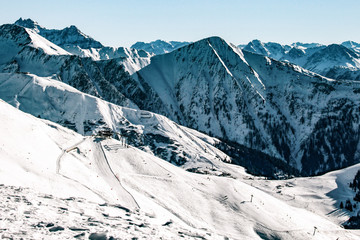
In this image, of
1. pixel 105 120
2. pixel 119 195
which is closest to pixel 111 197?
pixel 119 195

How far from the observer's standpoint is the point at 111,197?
3869cm

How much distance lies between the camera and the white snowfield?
1909 cm

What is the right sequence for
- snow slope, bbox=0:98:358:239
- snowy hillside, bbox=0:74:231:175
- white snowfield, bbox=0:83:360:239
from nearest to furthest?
white snowfield, bbox=0:83:360:239 → snow slope, bbox=0:98:358:239 → snowy hillside, bbox=0:74:231:175

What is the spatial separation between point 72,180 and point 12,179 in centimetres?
979

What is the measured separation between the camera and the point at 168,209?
43219 mm

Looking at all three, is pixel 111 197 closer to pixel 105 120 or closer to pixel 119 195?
pixel 119 195

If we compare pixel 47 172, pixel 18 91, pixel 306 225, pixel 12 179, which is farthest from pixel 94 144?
pixel 18 91

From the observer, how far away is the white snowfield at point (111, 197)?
62.6ft

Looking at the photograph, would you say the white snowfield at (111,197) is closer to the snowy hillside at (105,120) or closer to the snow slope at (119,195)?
the snow slope at (119,195)

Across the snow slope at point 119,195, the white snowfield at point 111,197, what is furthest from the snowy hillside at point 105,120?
the white snowfield at point 111,197

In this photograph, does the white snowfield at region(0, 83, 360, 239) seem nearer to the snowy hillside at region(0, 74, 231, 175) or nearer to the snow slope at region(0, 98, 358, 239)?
the snow slope at region(0, 98, 358, 239)

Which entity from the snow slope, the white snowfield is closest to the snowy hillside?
the snow slope

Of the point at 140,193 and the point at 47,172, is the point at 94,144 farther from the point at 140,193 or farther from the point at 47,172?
the point at 47,172

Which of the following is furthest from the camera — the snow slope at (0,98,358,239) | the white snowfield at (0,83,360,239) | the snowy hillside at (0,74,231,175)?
the snowy hillside at (0,74,231,175)
